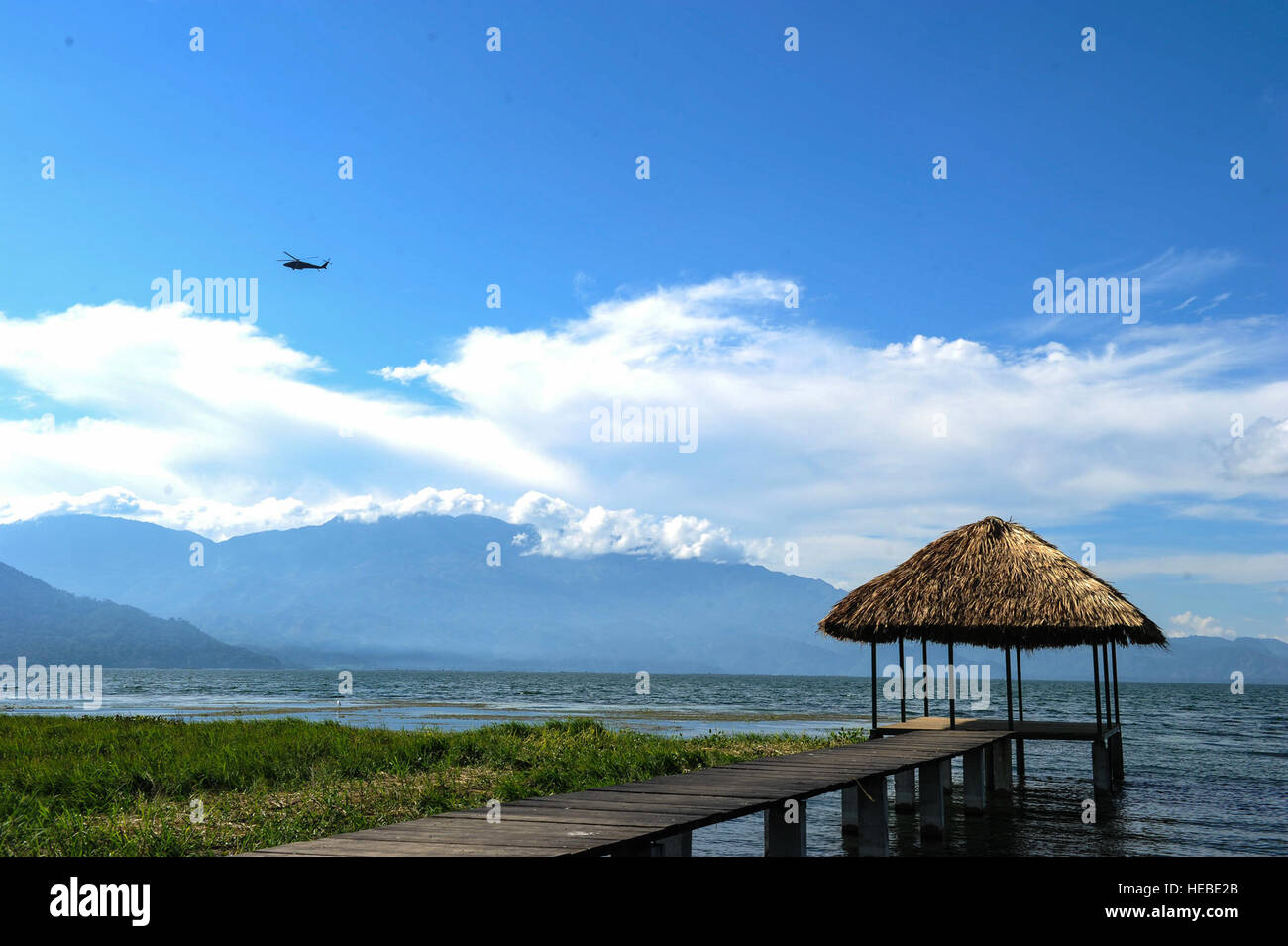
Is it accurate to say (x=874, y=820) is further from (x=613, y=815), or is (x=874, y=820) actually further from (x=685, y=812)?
(x=613, y=815)

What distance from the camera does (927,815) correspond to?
554 inches

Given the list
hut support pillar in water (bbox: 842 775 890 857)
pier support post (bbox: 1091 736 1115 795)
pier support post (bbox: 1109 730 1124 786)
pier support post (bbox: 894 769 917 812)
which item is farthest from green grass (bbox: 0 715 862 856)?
pier support post (bbox: 1109 730 1124 786)

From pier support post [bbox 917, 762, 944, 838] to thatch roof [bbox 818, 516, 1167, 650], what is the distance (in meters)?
4.56

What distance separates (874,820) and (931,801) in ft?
9.60

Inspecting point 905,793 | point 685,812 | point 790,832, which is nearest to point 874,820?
point 790,832

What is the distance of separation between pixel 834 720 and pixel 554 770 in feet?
102

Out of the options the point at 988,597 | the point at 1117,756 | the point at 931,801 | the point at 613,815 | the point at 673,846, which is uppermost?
the point at 988,597

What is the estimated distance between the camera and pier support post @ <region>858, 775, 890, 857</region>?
→ 1119 cm

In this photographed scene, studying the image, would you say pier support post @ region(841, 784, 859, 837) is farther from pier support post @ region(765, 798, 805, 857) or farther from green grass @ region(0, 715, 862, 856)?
pier support post @ region(765, 798, 805, 857)

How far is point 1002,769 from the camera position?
62.5 ft

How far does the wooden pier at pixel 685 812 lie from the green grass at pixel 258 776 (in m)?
3.24
